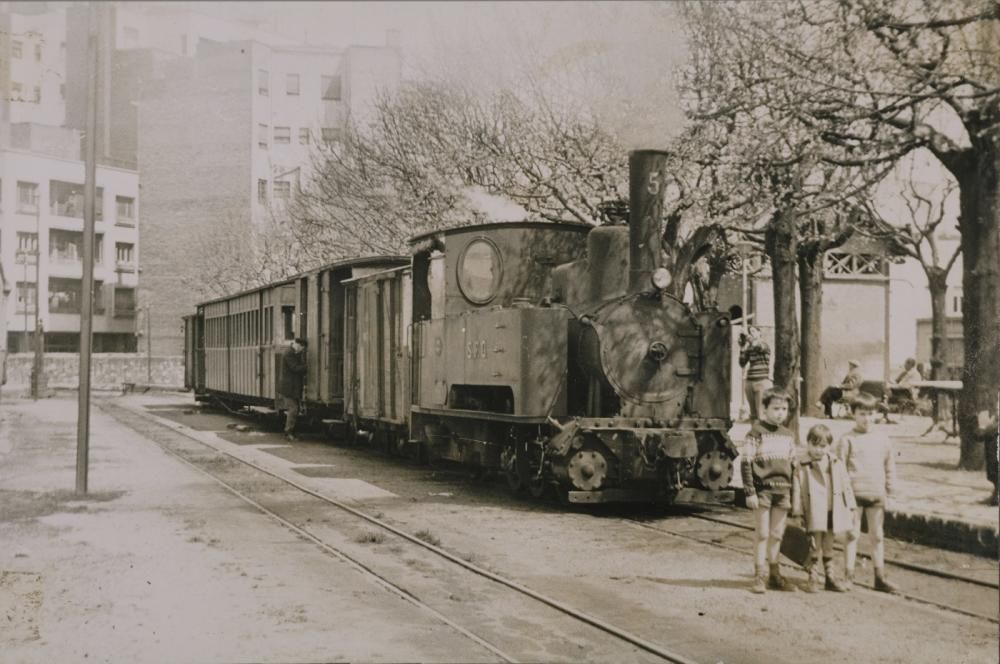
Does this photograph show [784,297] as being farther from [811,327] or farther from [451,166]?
[451,166]

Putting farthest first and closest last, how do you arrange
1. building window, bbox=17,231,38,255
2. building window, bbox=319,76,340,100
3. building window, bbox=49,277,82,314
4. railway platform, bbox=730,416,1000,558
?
building window, bbox=49,277,82,314 → building window, bbox=17,231,38,255 → building window, bbox=319,76,340,100 → railway platform, bbox=730,416,1000,558

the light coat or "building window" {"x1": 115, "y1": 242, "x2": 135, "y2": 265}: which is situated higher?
"building window" {"x1": 115, "y1": 242, "x2": 135, "y2": 265}

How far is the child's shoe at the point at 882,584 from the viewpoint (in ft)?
23.0

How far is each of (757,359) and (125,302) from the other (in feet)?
156

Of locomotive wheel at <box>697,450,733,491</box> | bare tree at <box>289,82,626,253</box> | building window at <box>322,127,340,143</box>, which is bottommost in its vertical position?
locomotive wheel at <box>697,450,733,491</box>

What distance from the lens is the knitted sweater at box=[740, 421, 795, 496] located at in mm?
6973

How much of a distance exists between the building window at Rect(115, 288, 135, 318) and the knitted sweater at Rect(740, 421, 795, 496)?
50.1 m

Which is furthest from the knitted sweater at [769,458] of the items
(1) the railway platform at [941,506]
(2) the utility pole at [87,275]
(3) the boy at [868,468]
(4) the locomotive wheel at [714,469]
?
(2) the utility pole at [87,275]

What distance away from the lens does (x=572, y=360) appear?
10969 millimetres

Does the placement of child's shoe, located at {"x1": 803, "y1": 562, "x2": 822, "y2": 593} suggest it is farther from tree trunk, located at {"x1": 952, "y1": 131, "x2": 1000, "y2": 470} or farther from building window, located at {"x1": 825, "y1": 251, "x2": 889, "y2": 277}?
building window, located at {"x1": 825, "y1": 251, "x2": 889, "y2": 277}

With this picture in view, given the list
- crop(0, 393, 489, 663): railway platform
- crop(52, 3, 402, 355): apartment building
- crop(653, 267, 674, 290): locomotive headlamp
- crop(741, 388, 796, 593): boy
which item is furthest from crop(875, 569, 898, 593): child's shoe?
crop(52, 3, 402, 355): apartment building

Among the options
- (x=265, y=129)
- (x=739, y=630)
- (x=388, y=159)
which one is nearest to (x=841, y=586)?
(x=739, y=630)

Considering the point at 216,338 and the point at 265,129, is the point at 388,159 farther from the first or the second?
the point at 265,129

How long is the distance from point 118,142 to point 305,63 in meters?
12.5
